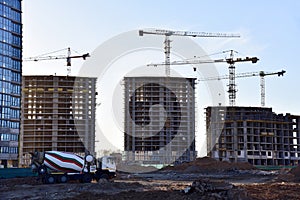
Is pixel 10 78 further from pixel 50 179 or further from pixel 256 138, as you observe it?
pixel 256 138

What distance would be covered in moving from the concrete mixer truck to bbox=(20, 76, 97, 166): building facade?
330 ft

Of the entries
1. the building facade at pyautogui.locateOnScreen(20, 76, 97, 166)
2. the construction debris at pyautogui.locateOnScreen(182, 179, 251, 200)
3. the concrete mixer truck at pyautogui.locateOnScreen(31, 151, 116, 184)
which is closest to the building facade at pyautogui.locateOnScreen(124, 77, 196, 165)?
the building facade at pyautogui.locateOnScreen(20, 76, 97, 166)

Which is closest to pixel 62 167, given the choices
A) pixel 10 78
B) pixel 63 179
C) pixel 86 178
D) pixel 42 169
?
pixel 63 179

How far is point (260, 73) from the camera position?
185625 millimetres

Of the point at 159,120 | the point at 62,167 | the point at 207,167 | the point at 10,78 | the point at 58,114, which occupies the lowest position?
the point at 207,167

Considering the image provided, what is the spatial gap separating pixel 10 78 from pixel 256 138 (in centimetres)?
8663

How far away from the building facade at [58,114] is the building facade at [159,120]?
17.0 metres

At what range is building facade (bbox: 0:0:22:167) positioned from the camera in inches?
4321

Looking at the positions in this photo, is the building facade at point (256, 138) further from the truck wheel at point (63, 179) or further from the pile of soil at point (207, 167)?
the truck wheel at point (63, 179)

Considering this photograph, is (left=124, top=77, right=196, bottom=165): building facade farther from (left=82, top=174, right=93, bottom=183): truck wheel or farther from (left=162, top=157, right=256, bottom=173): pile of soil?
(left=82, top=174, right=93, bottom=183): truck wheel

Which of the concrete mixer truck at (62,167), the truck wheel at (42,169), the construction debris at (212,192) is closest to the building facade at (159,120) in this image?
the concrete mixer truck at (62,167)

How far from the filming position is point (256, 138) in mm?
151625

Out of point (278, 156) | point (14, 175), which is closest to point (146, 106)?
point (278, 156)

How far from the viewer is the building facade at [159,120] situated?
161125 millimetres
